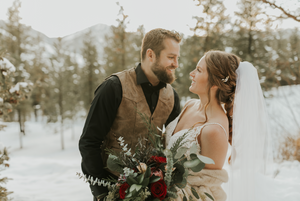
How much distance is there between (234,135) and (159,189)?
0.97 metres

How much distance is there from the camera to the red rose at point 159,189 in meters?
1.42

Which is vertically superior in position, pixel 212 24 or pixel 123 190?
pixel 212 24

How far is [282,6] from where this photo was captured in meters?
3.83

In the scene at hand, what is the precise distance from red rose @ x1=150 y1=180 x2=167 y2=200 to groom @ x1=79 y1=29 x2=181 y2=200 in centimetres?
83

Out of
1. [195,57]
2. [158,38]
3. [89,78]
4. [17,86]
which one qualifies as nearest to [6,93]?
[17,86]

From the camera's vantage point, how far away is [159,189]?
1440 millimetres

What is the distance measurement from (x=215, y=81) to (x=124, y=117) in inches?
39.0

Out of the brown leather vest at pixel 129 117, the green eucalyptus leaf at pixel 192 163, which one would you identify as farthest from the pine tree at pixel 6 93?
the green eucalyptus leaf at pixel 192 163

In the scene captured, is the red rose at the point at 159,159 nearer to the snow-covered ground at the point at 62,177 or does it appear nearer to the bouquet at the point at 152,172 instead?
the bouquet at the point at 152,172

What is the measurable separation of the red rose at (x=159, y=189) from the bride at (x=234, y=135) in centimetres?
51

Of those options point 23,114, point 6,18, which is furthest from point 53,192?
point 6,18

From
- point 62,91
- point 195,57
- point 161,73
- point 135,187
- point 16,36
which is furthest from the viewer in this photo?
point 16,36

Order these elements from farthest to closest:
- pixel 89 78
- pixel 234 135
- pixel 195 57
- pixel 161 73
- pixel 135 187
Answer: pixel 89 78
pixel 195 57
pixel 161 73
pixel 234 135
pixel 135 187

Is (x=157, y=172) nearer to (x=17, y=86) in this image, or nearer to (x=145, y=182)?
(x=145, y=182)
